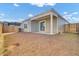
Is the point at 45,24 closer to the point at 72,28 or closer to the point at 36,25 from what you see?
the point at 36,25

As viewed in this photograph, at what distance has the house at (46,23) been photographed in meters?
2.19

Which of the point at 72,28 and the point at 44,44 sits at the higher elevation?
the point at 72,28

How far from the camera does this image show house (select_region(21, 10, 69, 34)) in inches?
86.0

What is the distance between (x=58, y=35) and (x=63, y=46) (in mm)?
166

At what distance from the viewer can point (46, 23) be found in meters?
2.22

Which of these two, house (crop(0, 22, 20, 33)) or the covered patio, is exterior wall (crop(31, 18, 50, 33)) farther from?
house (crop(0, 22, 20, 33))

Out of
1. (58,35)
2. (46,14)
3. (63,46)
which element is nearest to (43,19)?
(46,14)

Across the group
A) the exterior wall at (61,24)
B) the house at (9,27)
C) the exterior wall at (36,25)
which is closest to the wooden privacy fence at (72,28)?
the exterior wall at (61,24)

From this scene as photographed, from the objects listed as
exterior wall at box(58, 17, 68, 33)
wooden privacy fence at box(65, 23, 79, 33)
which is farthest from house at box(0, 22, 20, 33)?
wooden privacy fence at box(65, 23, 79, 33)

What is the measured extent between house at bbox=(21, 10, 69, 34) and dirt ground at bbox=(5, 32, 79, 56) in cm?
7

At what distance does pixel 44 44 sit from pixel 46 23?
0.97 feet

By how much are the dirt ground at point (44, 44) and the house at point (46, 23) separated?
0.23ft

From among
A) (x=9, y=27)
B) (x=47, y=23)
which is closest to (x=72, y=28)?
(x=47, y=23)

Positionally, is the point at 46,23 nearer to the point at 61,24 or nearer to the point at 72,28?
the point at 61,24
